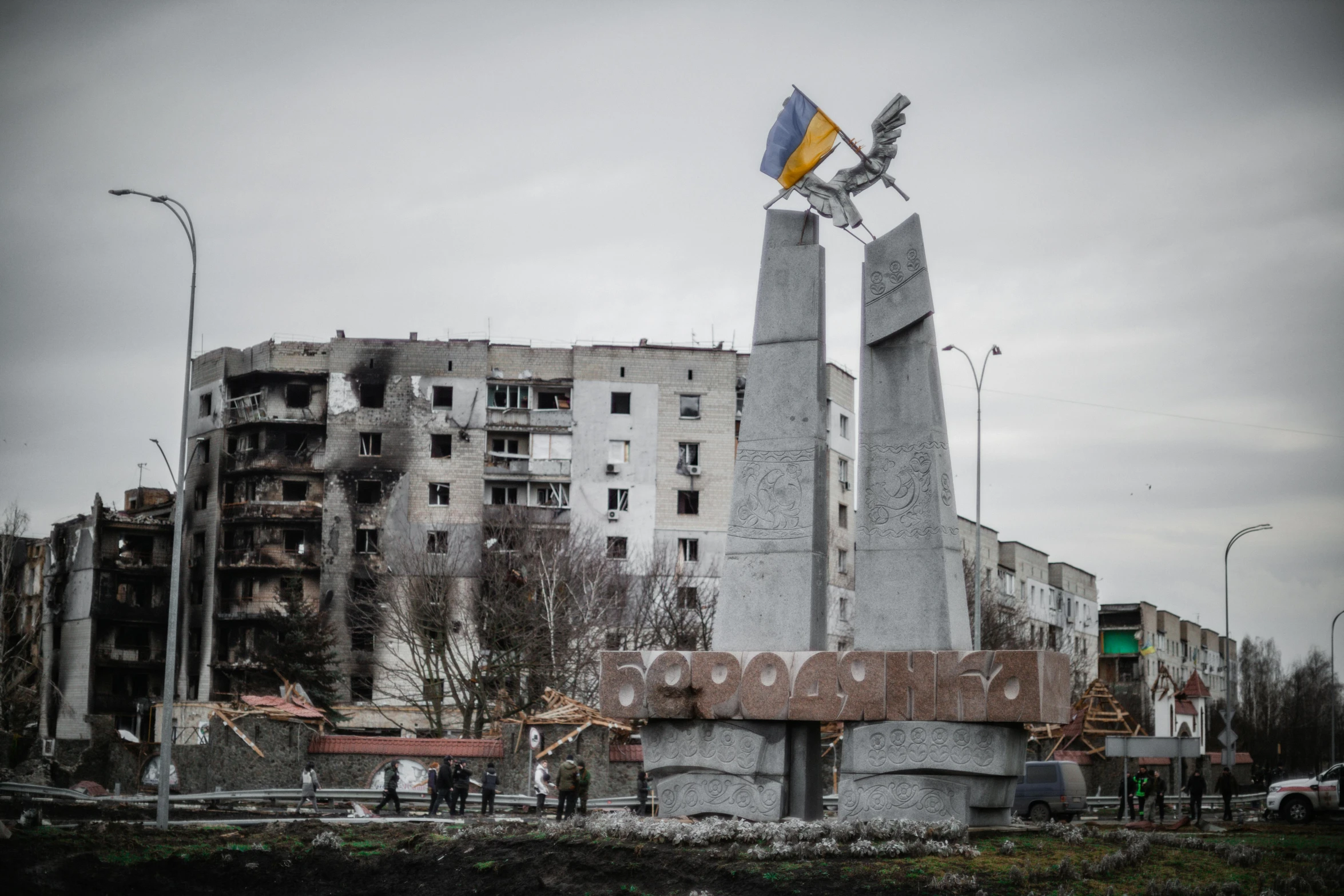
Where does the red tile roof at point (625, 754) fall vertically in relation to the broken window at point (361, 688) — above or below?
below

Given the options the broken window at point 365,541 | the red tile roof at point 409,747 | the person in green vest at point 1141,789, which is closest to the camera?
the person in green vest at point 1141,789

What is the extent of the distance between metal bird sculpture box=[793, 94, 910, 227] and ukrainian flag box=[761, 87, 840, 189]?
0.22 metres

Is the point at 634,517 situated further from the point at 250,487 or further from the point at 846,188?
the point at 846,188

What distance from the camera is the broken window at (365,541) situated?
66.8 meters

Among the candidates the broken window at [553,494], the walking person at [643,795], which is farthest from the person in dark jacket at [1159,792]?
the broken window at [553,494]

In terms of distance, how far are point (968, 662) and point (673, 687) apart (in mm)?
4475

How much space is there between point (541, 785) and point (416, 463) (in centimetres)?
3499

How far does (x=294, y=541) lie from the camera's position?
68000 mm

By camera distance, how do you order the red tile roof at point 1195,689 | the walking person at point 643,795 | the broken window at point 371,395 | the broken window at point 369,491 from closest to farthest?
the walking person at point 643,795 → the broken window at point 369,491 → the red tile roof at point 1195,689 → the broken window at point 371,395

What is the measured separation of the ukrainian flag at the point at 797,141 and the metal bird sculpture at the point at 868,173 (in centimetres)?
22

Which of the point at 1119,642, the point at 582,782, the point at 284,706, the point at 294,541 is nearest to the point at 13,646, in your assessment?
the point at 294,541

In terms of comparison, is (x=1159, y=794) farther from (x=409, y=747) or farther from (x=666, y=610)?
(x=666, y=610)

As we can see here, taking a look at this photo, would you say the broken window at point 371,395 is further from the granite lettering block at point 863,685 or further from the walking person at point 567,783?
the granite lettering block at point 863,685

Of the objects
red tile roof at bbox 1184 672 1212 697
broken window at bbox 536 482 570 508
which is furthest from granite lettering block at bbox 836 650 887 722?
red tile roof at bbox 1184 672 1212 697
